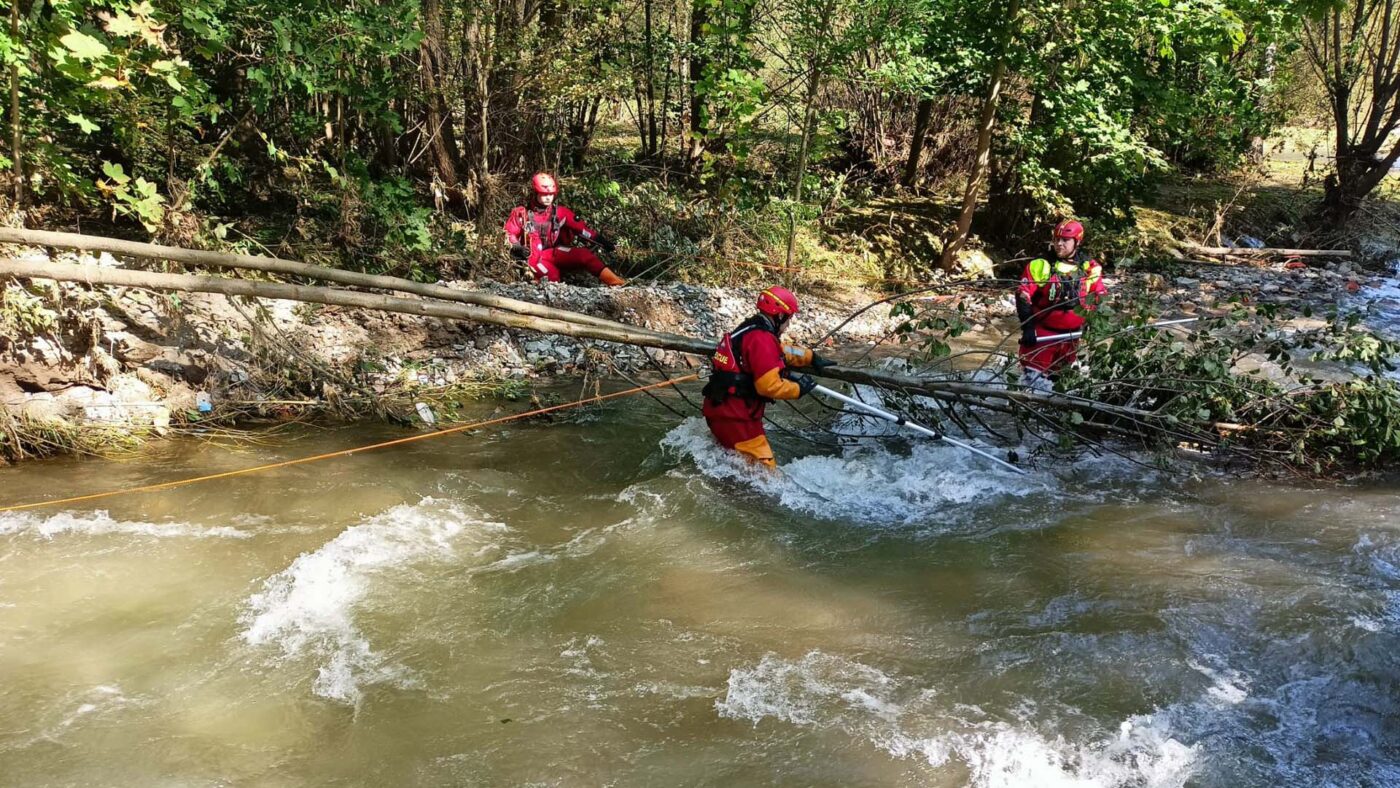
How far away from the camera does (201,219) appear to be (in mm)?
8055

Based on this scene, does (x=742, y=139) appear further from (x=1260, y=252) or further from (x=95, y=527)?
(x=1260, y=252)

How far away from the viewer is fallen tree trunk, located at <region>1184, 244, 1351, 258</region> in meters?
13.5

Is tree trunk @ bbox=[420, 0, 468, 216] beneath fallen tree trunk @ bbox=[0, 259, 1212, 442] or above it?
above

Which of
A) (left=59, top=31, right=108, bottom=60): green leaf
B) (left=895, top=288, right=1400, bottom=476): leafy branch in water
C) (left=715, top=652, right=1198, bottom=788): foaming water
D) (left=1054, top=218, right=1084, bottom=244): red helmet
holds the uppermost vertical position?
(left=59, top=31, right=108, bottom=60): green leaf

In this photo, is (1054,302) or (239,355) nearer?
(239,355)

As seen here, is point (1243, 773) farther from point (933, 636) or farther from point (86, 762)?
point (86, 762)

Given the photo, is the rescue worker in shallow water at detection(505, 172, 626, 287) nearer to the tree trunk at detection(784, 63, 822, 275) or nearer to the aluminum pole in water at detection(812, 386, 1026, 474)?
the tree trunk at detection(784, 63, 822, 275)

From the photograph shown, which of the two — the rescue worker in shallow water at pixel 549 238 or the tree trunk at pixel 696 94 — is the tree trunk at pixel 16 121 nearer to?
the rescue worker in shallow water at pixel 549 238

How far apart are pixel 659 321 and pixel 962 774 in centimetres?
674

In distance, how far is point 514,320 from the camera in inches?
254

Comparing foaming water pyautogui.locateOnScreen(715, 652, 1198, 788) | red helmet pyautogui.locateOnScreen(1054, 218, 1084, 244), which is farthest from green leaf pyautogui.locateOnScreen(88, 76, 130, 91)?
red helmet pyautogui.locateOnScreen(1054, 218, 1084, 244)

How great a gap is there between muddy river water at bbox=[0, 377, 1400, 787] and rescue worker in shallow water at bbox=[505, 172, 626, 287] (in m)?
3.87

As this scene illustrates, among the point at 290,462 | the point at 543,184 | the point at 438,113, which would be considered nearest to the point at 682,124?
the point at 543,184

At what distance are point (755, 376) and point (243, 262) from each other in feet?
12.0
